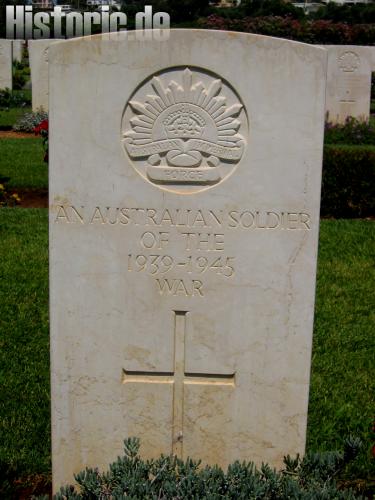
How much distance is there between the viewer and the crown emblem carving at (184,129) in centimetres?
312

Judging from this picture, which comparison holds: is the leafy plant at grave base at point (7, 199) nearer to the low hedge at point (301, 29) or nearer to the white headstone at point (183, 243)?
the white headstone at point (183, 243)

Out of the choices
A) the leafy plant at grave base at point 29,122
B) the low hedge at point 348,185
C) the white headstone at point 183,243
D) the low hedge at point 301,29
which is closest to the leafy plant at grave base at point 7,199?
the low hedge at point 348,185

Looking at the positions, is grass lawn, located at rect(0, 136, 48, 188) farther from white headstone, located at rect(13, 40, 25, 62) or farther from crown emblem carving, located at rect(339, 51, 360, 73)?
white headstone, located at rect(13, 40, 25, 62)

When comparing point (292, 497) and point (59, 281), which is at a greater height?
point (59, 281)

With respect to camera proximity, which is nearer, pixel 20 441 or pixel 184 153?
pixel 184 153

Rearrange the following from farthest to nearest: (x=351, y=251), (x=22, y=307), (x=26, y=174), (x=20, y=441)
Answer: (x=26, y=174) → (x=351, y=251) → (x=22, y=307) → (x=20, y=441)

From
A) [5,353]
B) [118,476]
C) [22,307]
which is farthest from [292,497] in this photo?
[22,307]

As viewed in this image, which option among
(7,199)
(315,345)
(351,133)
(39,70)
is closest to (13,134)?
(39,70)

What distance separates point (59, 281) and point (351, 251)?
185 inches

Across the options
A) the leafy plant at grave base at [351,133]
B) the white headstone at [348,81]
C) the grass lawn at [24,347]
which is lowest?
the grass lawn at [24,347]

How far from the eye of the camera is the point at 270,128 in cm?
312

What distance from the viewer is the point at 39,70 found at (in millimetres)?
16953

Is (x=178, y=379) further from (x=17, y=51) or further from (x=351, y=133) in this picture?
(x=17, y=51)

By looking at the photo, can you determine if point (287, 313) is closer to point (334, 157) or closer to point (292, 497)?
point (292, 497)
